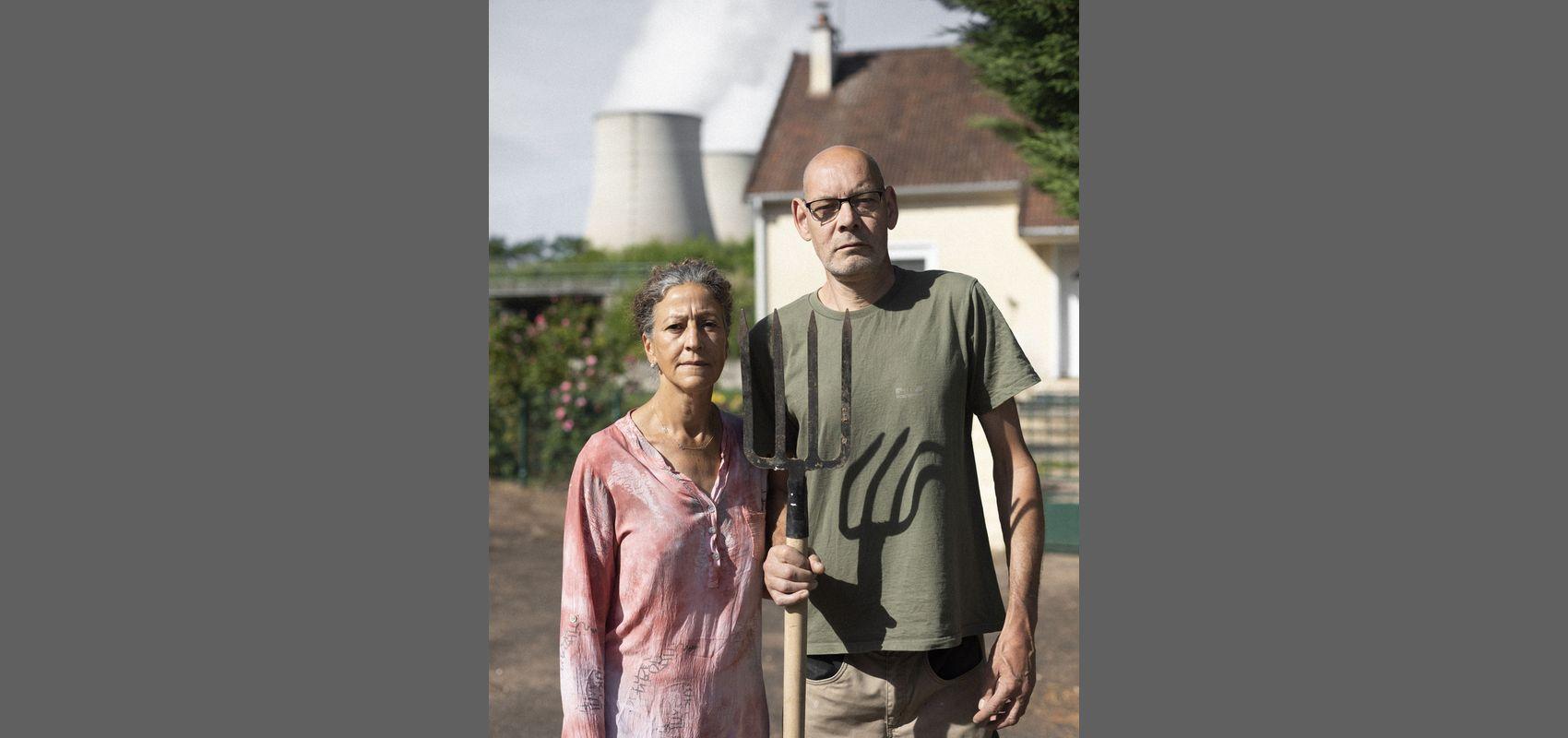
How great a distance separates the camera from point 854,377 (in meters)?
2.76

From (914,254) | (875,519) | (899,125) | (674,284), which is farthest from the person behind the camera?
(899,125)

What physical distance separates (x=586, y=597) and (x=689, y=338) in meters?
0.59

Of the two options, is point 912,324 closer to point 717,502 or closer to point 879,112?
point 717,502

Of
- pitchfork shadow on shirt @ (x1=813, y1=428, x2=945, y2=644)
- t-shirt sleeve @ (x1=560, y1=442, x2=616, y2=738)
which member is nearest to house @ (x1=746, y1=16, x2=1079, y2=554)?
pitchfork shadow on shirt @ (x1=813, y1=428, x2=945, y2=644)

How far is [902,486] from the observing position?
8.91ft

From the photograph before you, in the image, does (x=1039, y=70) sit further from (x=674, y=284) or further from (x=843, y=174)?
(x=674, y=284)

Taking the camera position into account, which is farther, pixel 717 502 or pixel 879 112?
pixel 879 112

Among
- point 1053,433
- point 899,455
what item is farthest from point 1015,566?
point 1053,433

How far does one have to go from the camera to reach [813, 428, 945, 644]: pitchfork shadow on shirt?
8.90 ft

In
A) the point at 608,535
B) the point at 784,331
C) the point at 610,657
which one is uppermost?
the point at 784,331

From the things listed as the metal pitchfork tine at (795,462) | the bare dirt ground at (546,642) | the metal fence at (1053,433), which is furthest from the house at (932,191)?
the metal pitchfork tine at (795,462)

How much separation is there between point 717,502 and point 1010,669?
77 cm

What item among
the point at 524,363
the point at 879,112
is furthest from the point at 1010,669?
the point at 879,112

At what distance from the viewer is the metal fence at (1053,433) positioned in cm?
1034
